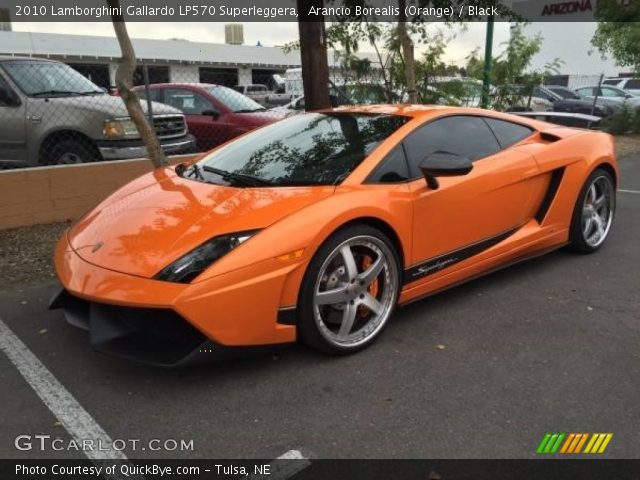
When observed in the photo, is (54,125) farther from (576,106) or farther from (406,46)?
(576,106)

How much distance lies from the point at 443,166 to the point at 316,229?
896mm

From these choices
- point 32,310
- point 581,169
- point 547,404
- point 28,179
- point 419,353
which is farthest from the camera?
point 28,179

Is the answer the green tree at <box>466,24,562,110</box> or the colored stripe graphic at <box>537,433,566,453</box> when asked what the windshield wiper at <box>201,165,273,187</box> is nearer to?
the colored stripe graphic at <box>537,433,566,453</box>

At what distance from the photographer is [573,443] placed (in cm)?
243

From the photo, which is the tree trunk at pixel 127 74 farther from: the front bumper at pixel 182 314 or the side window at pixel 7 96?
the front bumper at pixel 182 314

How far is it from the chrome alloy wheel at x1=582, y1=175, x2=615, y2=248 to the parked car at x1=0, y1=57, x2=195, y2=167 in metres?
4.70

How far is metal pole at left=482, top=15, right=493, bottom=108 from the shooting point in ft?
32.0

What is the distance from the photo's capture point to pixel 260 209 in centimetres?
297

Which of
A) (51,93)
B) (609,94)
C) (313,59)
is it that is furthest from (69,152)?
(609,94)

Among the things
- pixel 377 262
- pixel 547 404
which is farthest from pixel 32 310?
pixel 547 404

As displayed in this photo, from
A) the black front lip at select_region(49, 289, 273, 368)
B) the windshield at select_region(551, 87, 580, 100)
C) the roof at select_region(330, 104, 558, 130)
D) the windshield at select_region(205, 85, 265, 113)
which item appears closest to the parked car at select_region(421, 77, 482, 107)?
the windshield at select_region(205, 85, 265, 113)

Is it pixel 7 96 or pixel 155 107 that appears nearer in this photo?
pixel 7 96

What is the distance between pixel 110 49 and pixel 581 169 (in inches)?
1202

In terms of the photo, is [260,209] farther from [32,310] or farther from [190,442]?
[32,310]
